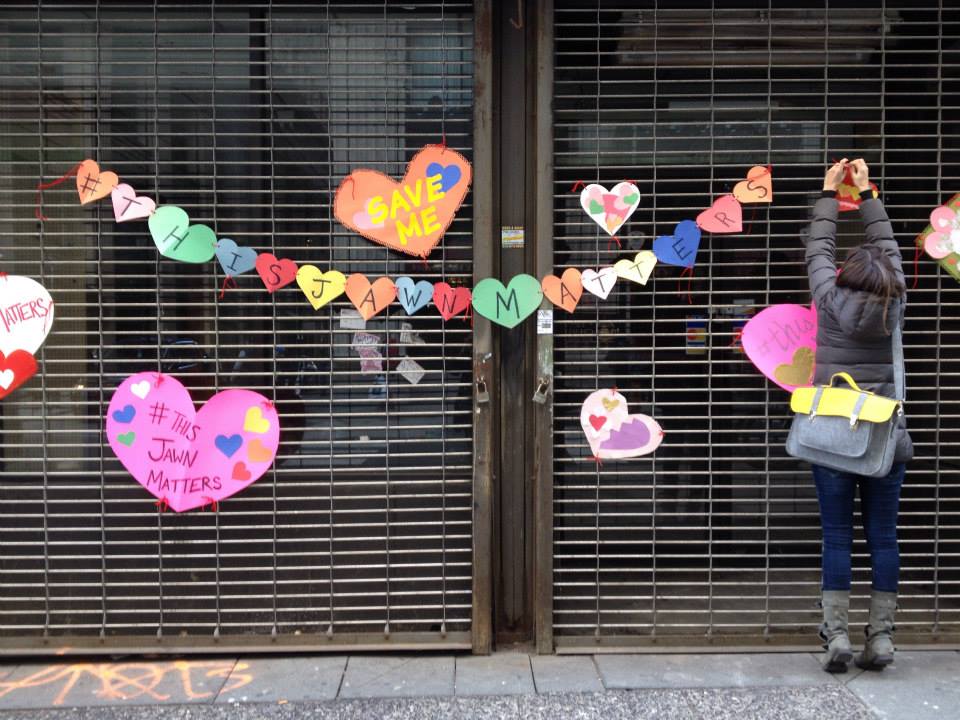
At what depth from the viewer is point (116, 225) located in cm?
390

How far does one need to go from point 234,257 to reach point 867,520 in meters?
3.47

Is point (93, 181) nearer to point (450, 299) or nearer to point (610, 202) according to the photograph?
point (450, 299)

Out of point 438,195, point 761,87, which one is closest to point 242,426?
point 438,195

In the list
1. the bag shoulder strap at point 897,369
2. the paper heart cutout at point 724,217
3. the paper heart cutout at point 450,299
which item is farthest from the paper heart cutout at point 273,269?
the bag shoulder strap at point 897,369

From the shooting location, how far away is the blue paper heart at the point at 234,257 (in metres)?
3.85

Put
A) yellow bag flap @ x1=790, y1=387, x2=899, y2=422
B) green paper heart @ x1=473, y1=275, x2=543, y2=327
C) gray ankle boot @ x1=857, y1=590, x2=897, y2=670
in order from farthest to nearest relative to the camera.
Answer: green paper heart @ x1=473, y1=275, x2=543, y2=327, gray ankle boot @ x1=857, y1=590, x2=897, y2=670, yellow bag flap @ x1=790, y1=387, x2=899, y2=422

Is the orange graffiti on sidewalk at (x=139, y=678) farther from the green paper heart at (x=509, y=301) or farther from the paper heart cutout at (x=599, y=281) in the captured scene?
the paper heart cutout at (x=599, y=281)

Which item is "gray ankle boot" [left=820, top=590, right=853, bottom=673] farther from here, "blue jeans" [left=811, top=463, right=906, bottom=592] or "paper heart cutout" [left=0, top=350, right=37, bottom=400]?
"paper heart cutout" [left=0, top=350, right=37, bottom=400]

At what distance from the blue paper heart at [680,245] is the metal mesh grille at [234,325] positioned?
1.03 m

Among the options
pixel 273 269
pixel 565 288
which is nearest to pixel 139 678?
pixel 273 269

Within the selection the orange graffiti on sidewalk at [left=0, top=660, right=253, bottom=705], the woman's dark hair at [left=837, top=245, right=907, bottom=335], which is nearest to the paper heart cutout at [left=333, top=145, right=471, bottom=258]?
the woman's dark hair at [left=837, top=245, right=907, bottom=335]

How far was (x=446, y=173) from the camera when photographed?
3.87 m

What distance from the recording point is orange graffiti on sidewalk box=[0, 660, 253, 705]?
357 cm

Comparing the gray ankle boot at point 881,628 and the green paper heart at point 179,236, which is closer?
the gray ankle boot at point 881,628
